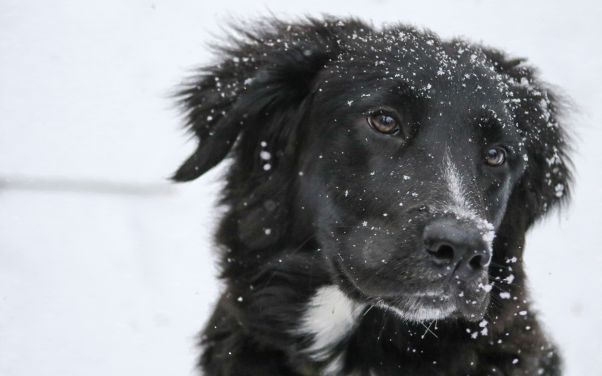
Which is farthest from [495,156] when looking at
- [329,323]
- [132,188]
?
[132,188]

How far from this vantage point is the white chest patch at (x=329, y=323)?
346cm

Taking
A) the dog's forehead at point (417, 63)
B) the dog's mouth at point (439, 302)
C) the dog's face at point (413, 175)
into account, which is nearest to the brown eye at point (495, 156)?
the dog's face at point (413, 175)

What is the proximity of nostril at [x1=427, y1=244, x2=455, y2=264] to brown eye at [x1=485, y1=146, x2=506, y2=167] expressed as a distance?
72 centimetres

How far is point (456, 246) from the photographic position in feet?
9.07

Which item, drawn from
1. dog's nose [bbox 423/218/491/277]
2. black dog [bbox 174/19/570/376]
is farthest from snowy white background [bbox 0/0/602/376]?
dog's nose [bbox 423/218/491/277]

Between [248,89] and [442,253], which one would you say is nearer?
[442,253]

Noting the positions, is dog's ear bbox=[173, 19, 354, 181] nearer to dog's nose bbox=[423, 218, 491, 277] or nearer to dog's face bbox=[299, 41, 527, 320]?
dog's face bbox=[299, 41, 527, 320]

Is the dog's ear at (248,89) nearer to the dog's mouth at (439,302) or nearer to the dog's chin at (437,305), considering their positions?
the dog's mouth at (439,302)

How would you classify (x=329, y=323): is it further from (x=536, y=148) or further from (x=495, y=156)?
(x=536, y=148)

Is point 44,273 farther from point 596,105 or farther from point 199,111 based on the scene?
point 596,105

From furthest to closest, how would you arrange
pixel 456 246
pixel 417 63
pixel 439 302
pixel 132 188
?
pixel 132 188 → pixel 417 63 → pixel 439 302 → pixel 456 246

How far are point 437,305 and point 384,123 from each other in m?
0.80

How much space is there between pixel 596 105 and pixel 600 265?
201cm

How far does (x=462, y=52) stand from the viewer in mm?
3564
